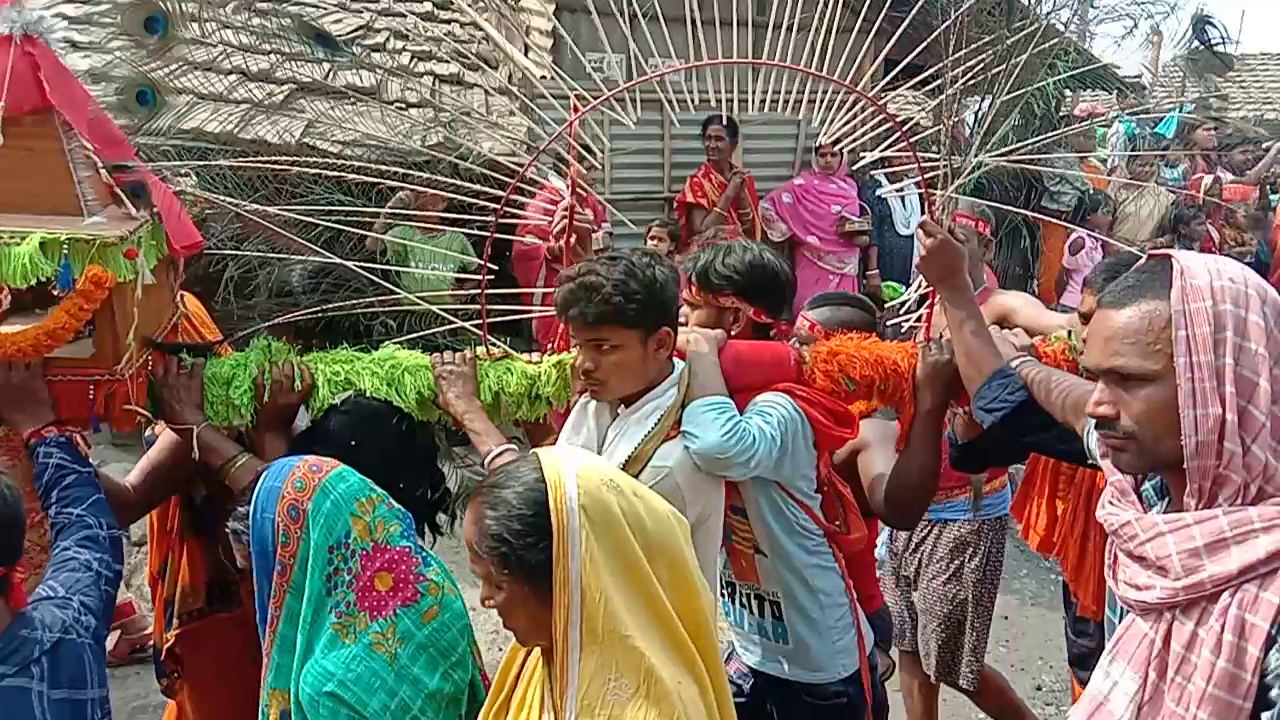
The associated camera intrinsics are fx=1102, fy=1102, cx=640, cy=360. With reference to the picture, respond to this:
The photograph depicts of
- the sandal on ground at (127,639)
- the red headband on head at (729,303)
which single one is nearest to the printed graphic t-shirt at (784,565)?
the red headband on head at (729,303)

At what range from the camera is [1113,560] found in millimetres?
1664

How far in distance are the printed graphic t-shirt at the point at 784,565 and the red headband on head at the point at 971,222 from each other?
0.94 metres

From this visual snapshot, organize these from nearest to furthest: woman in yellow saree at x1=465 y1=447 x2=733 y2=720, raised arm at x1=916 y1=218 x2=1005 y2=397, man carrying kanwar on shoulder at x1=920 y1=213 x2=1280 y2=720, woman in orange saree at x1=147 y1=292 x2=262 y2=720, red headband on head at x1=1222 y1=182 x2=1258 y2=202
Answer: man carrying kanwar on shoulder at x1=920 y1=213 x2=1280 y2=720
woman in yellow saree at x1=465 y1=447 x2=733 y2=720
raised arm at x1=916 y1=218 x2=1005 y2=397
woman in orange saree at x1=147 y1=292 x2=262 y2=720
red headband on head at x1=1222 y1=182 x2=1258 y2=202

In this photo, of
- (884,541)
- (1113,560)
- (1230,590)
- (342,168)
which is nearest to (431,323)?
(342,168)

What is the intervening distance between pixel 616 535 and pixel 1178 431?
0.80 metres

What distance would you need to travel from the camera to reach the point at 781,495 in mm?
2373

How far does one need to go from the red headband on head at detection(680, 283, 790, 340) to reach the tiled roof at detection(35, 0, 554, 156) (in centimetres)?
95

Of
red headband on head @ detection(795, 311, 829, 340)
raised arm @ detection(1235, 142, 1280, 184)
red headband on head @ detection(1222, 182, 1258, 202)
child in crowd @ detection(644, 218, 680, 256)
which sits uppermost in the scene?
raised arm @ detection(1235, 142, 1280, 184)

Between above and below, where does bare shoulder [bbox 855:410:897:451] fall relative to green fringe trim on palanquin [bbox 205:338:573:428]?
below

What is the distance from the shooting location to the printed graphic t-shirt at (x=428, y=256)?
3158 mm

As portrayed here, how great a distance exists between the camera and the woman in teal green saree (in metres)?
1.87

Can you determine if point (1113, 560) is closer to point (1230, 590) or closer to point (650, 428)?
point (1230, 590)

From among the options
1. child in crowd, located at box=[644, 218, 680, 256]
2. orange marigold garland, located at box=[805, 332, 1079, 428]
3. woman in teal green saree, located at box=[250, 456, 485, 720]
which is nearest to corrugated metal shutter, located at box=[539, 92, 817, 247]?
child in crowd, located at box=[644, 218, 680, 256]

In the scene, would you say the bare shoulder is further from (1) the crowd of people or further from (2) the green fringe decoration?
(2) the green fringe decoration
